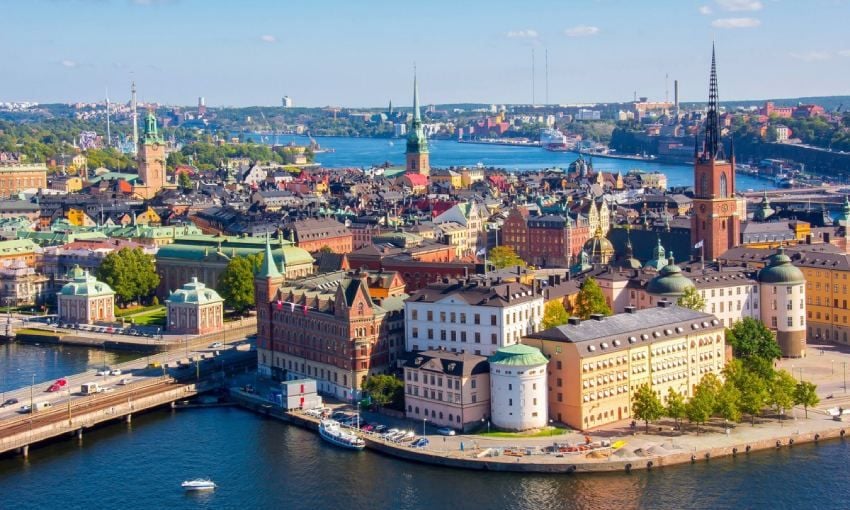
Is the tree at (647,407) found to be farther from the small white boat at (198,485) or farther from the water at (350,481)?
the small white boat at (198,485)

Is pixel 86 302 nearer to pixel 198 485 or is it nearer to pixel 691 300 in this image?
pixel 198 485

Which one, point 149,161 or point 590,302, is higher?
point 149,161

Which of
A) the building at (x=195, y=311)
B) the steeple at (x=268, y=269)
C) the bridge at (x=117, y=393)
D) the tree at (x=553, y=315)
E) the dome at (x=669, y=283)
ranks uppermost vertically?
the steeple at (x=268, y=269)

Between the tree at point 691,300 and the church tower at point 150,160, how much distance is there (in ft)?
271

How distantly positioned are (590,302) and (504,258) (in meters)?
22.5

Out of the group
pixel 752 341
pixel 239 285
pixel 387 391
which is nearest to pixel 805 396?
pixel 752 341

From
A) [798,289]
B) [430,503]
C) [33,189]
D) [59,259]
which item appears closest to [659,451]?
[430,503]

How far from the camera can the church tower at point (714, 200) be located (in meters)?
71.1

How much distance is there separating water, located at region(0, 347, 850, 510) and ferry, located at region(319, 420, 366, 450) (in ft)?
1.10

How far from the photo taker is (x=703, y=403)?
148 feet

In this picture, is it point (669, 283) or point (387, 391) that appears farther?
point (669, 283)

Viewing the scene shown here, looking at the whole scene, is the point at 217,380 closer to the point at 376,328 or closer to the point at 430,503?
the point at 376,328

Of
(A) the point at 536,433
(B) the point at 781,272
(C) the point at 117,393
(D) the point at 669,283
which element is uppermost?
(B) the point at 781,272

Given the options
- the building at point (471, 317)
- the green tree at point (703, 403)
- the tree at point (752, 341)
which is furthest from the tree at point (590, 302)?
the green tree at point (703, 403)
